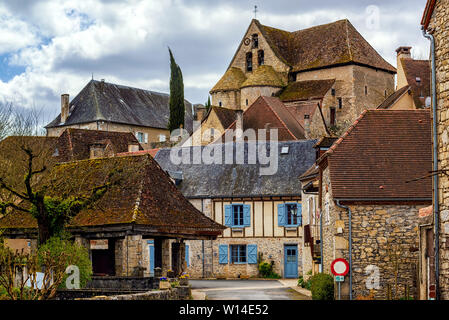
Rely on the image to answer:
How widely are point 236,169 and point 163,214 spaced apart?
42.1 feet

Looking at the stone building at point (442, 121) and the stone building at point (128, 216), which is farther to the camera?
the stone building at point (128, 216)

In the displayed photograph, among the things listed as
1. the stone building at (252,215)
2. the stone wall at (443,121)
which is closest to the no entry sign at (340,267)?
the stone wall at (443,121)

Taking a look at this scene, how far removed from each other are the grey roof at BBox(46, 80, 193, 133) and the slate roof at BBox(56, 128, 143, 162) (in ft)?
62.6

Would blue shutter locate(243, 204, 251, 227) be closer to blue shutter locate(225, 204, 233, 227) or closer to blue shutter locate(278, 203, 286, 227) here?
blue shutter locate(225, 204, 233, 227)

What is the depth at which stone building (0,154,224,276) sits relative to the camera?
20.5 meters

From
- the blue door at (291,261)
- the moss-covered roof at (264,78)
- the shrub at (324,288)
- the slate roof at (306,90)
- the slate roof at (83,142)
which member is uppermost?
the moss-covered roof at (264,78)

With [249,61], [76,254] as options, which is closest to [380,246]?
[76,254]

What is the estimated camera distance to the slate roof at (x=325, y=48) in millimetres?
56469

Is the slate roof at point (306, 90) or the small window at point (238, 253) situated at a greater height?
the slate roof at point (306, 90)

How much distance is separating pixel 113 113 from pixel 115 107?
921 mm

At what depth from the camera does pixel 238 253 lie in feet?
106

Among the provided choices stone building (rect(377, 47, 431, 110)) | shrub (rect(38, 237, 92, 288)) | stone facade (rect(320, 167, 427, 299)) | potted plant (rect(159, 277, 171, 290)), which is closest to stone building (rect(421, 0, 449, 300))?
stone facade (rect(320, 167, 427, 299))

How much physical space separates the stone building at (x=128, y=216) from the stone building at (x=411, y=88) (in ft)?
48.5

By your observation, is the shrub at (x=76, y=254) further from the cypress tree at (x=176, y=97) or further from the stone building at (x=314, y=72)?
the cypress tree at (x=176, y=97)
